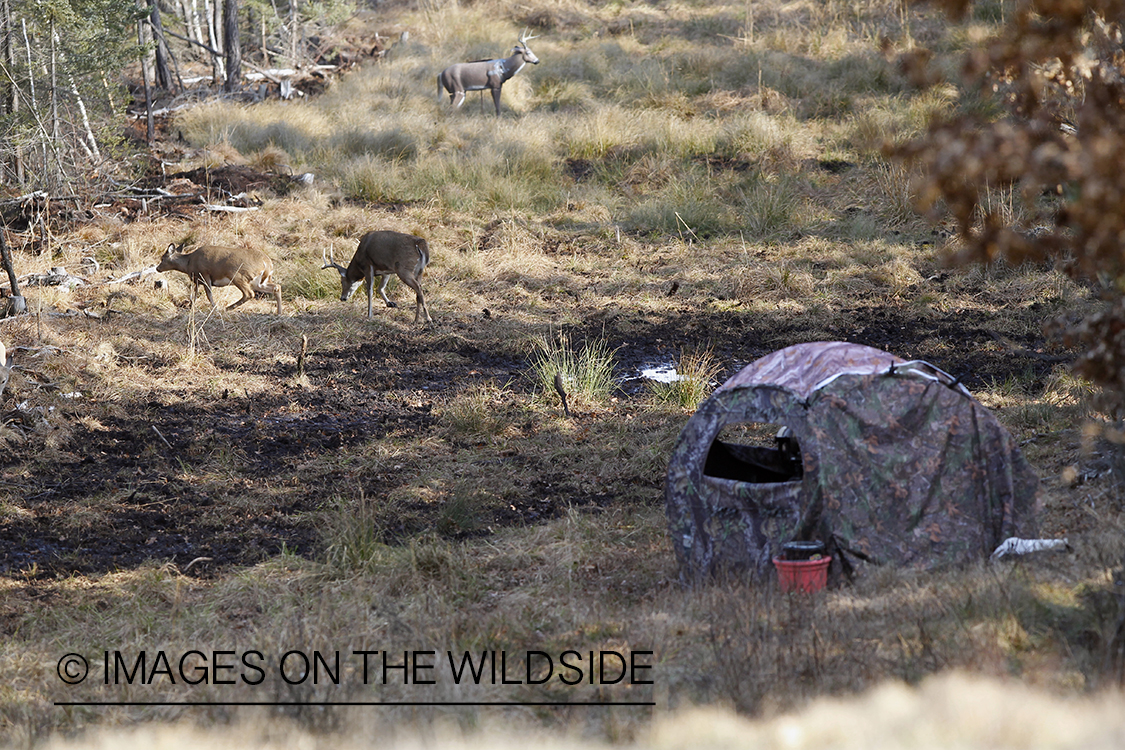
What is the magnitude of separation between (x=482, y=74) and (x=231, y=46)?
6561 mm

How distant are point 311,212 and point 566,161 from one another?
4915 mm

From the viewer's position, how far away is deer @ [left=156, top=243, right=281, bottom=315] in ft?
39.4

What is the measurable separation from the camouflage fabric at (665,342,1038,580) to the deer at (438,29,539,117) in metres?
15.9

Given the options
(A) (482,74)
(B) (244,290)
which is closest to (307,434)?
(B) (244,290)

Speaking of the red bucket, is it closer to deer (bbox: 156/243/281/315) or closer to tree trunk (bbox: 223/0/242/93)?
deer (bbox: 156/243/281/315)

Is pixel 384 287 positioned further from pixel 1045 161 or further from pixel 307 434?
pixel 1045 161

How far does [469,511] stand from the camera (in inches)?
275

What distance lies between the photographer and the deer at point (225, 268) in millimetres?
12000

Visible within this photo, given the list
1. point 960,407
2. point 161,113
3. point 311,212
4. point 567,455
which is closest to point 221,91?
point 161,113

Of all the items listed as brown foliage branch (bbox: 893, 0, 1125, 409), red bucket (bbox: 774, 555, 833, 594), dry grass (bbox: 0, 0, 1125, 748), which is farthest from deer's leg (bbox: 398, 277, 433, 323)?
brown foliage branch (bbox: 893, 0, 1125, 409)

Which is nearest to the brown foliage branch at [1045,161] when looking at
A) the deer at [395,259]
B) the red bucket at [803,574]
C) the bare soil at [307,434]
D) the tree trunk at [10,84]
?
the red bucket at [803,574]

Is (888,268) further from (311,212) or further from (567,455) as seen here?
(311,212)

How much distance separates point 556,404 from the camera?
30.7 feet

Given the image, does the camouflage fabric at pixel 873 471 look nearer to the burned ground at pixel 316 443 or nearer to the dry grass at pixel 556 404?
the dry grass at pixel 556 404
